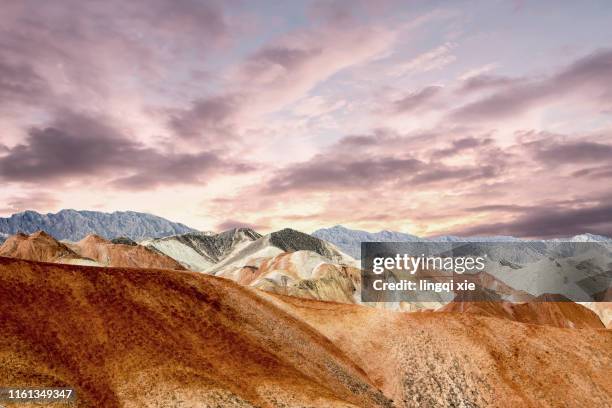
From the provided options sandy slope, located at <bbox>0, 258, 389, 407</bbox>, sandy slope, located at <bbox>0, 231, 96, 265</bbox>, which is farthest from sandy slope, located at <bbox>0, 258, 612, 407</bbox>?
sandy slope, located at <bbox>0, 231, 96, 265</bbox>

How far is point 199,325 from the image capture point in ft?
130

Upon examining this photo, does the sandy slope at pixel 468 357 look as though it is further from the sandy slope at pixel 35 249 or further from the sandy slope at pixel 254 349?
the sandy slope at pixel 35 249

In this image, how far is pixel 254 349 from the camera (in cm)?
3909

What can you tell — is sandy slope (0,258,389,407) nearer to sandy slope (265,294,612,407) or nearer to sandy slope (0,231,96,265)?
sandy slope (265,294,612,407)

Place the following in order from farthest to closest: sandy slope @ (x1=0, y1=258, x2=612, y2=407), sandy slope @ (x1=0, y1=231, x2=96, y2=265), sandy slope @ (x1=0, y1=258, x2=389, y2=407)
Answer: sandy slope @ (x1=0, y1=231, x2=96, y2=265), sandy slope @ (x1=0, y1=258, x2=612, y2=407), sandy slope @ (x1=0, y1=258, x2=389, y2=407)

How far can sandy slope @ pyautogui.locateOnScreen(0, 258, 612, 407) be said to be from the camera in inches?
1193

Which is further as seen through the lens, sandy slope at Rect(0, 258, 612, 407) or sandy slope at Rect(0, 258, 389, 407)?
sandy slope at Rect(0, 258, 612, 407)

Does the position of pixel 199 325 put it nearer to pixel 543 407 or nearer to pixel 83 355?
pixel 83 355

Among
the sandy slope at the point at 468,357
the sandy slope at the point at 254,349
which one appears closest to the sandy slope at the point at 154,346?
the sandy slope at the point at 254,349

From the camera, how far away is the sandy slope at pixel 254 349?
30297 millimetres

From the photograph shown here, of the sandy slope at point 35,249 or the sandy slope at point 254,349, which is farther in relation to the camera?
the sandy slope at point 35,249

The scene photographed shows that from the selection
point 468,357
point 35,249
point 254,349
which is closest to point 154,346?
point 254,349

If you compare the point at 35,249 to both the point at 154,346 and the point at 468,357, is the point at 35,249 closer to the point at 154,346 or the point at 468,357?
the point at 154,346

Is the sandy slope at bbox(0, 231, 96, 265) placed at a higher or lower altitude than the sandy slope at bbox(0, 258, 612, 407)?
higher
